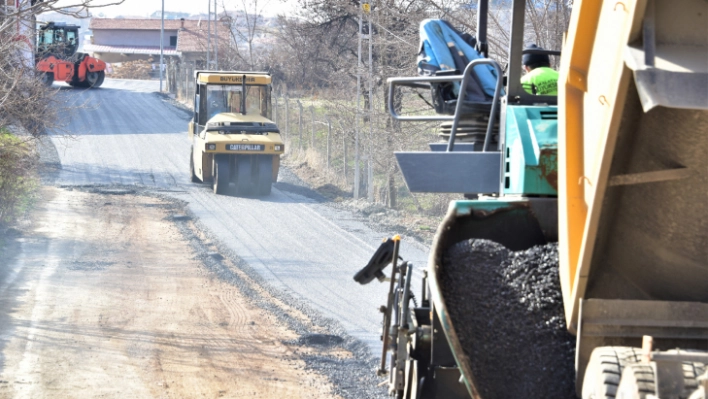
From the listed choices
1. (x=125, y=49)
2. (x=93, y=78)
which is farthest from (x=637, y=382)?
(x=125, y=49)

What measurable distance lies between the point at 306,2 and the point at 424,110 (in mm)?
11325

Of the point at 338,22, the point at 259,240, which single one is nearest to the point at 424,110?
the point at 259,240

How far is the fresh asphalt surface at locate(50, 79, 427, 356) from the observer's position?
1113cm

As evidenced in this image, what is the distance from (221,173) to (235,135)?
34.9 inches

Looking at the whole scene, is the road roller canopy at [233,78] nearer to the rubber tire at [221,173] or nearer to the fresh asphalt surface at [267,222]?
the rubber tire at [221,173]

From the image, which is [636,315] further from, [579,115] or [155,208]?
[155,208]

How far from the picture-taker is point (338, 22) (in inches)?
1174

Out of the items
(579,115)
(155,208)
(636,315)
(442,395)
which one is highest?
(579,115)

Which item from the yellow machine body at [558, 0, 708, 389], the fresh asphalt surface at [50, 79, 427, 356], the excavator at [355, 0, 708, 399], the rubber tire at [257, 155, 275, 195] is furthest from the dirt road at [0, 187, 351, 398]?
the yellow machine body at [558, 0, 708, 389]

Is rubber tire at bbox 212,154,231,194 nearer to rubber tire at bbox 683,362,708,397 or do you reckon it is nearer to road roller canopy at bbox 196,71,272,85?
road roller canopy at bbox 196,71,272,85

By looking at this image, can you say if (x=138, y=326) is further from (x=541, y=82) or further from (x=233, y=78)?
(x=233, y=78)

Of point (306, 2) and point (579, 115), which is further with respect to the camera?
point (306, 2)

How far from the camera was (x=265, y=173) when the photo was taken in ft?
65.2

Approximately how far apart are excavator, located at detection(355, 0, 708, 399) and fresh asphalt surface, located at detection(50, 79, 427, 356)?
16.0 feet
